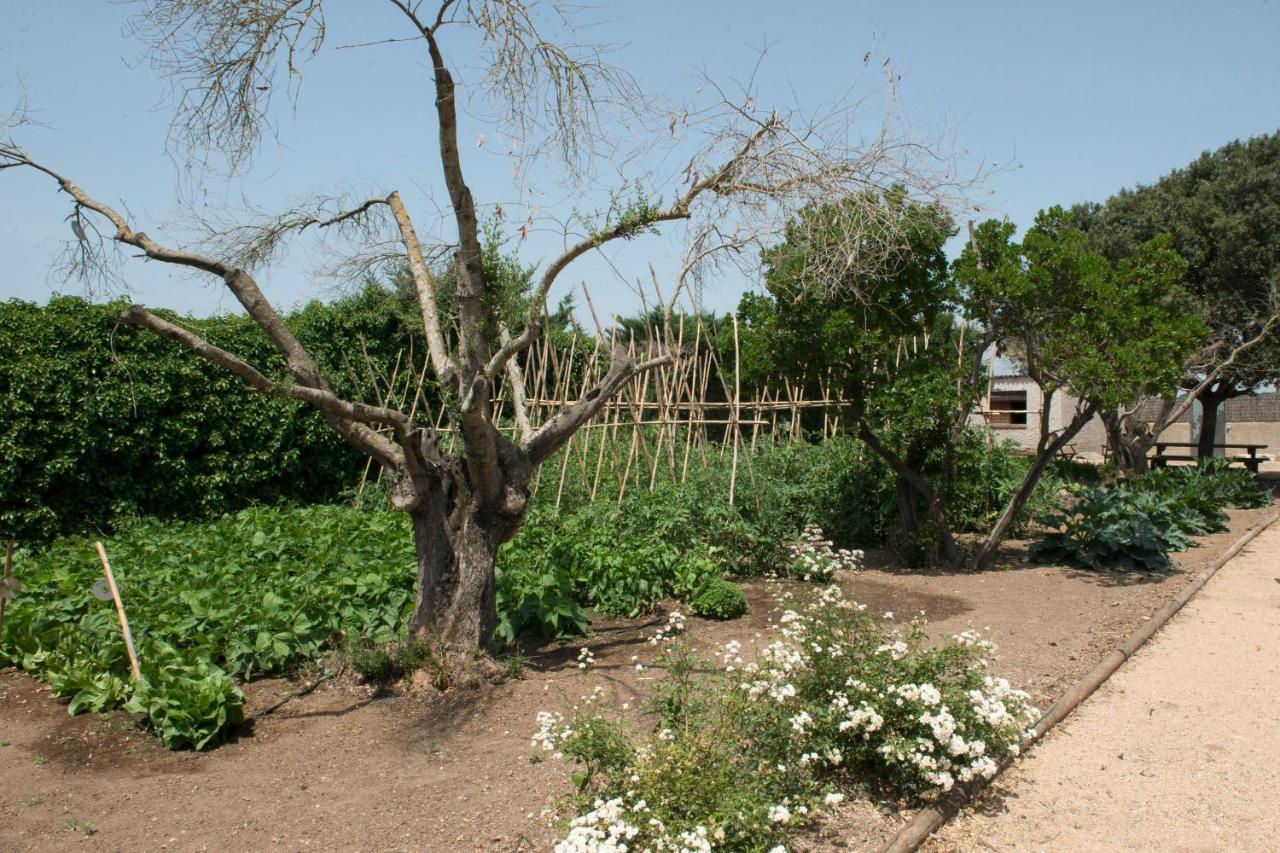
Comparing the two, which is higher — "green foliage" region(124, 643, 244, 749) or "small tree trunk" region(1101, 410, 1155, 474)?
"small tree trunk" region(1101, 410, 1155, 474)

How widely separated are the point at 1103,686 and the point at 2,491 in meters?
9.11

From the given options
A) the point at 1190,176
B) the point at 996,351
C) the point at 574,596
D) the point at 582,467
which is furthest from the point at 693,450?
the point at 1190,176

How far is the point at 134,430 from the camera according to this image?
9281mm

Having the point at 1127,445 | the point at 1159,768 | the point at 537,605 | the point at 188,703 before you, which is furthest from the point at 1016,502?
the point at 1127,445

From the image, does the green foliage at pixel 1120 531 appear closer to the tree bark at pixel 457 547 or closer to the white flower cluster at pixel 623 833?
the tree bark at pixel 457 547

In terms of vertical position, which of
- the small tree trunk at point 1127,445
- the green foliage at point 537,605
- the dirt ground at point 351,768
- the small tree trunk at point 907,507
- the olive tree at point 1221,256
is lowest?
the dirt ground at point 351,768

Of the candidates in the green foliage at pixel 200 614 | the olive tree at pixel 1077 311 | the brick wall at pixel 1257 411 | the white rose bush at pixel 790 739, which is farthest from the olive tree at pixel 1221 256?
the brick wall at pixel 1257 411

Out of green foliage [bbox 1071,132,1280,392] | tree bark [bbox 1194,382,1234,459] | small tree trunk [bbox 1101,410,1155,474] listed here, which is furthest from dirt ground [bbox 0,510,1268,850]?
tree bark [bbox 1194,382,1234,459]

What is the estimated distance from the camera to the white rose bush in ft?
10.6

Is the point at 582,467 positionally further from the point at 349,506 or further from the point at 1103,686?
the point at 1103,686

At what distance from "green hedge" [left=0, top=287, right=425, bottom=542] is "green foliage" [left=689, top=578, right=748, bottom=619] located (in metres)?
3.42

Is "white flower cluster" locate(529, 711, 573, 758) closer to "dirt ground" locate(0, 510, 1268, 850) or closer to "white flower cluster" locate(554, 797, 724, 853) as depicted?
"dirt ground" locate(0, 510, 1268, 850)

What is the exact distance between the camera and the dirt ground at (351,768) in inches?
142

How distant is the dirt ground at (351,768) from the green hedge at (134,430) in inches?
134
